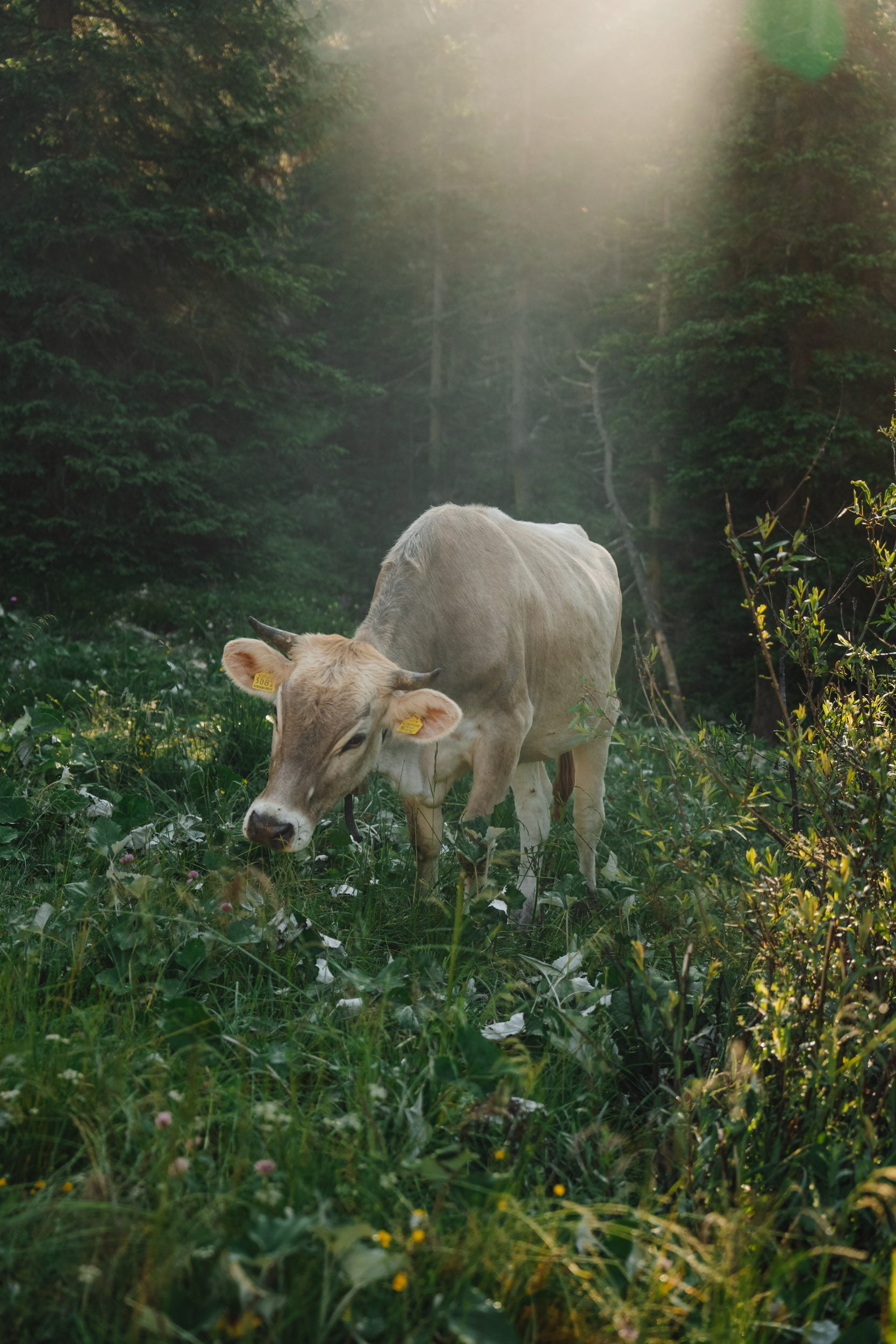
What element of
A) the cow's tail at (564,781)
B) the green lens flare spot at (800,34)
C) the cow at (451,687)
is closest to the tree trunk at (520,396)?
the green lens flare spot at (800,34)

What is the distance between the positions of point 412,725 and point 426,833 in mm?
542

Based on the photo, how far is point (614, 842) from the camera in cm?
611

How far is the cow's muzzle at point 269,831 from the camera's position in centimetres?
343

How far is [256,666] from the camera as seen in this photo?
4.23 m

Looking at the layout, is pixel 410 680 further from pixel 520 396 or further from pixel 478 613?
pixel 520 396

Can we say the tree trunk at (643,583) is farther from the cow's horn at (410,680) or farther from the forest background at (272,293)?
the cow's horn at (410,680)

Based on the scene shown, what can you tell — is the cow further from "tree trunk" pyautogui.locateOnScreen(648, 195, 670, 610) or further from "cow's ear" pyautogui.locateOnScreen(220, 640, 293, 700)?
"tree trunk" pyautogui.locateOnScreen(648, 195, 670, 610)

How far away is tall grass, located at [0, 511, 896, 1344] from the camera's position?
154 cm

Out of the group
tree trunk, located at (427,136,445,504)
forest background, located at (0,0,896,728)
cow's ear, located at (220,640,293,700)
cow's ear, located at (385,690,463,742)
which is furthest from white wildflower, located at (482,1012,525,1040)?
tree trunk, located at (427,136,445,504)

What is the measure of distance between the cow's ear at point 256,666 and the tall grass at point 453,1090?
0.74 metres

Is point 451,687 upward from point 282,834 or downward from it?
upward

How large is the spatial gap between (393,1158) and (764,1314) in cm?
77

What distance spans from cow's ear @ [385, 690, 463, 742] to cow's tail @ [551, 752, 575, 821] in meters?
2.52

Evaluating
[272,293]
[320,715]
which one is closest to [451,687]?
[320,715]
